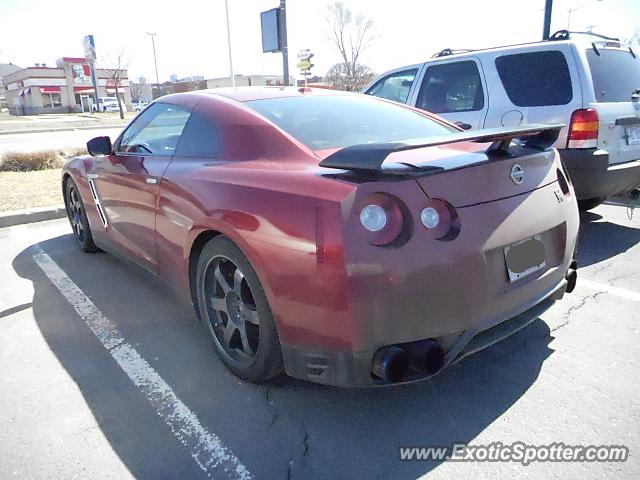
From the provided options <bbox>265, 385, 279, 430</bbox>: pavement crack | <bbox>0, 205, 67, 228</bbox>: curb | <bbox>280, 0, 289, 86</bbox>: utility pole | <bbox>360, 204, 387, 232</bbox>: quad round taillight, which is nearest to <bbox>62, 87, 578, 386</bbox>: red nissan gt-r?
<bbox>360, 204, 387, 232</bbox>: quad round taillight

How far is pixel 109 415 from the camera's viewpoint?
2.31 meters

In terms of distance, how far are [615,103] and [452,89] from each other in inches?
69.5

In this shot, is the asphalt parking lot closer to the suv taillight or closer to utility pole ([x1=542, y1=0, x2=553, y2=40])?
the suv taillight

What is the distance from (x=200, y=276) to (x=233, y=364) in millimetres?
517

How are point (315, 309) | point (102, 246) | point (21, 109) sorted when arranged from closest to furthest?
point (315, 309) → point (102, 246) → point (21, 109)

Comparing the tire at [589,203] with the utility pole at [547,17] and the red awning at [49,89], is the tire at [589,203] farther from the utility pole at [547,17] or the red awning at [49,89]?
the red awning at [49,89]

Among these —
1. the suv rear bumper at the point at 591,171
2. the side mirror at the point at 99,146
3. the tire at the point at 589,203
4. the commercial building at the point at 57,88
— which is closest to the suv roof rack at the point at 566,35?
the suv rear bumper at the point at 591,171

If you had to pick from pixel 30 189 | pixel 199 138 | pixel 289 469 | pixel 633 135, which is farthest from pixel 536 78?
pixel 30 189

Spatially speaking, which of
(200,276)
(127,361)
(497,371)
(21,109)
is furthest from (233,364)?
(21,109)

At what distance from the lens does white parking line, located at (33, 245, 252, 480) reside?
1.98m

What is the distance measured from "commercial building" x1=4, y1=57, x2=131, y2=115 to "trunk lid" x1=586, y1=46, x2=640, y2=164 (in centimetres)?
6251

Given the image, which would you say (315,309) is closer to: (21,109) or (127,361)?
(127,361)

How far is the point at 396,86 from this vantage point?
626cm

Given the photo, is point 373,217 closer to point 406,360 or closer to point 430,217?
point 430,217
